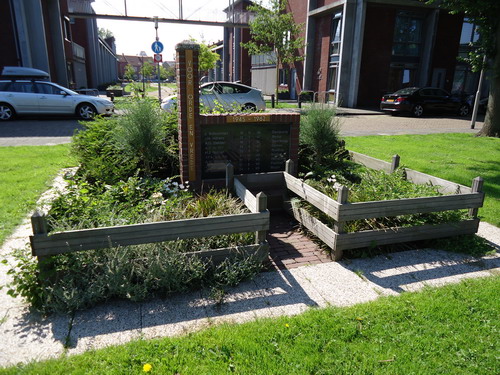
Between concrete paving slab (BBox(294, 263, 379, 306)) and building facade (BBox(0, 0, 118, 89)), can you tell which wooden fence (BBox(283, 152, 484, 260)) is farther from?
building facade (BBox(0, 0, 118, 89))

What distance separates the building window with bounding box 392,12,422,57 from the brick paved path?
79.2 ft

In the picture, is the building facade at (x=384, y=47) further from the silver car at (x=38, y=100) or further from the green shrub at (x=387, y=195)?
the green shrub at (x=387, y=195)

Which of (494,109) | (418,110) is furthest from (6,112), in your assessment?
(418,110)

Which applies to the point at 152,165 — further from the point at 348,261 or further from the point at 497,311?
the point at 497,311

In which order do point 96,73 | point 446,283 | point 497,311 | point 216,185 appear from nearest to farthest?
point 497,311 → point 446,283 → point 216,185 → point 96,73

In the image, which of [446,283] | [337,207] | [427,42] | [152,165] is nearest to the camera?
[446,283]

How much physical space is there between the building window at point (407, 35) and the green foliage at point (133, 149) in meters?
23.5

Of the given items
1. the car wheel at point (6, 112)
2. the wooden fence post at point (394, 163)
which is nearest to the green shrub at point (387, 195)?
the wooden fence post at point (394, 163)

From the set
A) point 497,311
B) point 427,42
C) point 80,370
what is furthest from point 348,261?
point 427,42

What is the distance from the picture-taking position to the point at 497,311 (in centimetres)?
340

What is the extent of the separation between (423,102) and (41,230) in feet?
69.1

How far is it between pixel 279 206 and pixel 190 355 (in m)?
3.56

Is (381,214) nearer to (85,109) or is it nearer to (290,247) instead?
(290,247)

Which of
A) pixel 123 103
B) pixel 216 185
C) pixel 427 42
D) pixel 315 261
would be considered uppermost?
pixel 427 42
